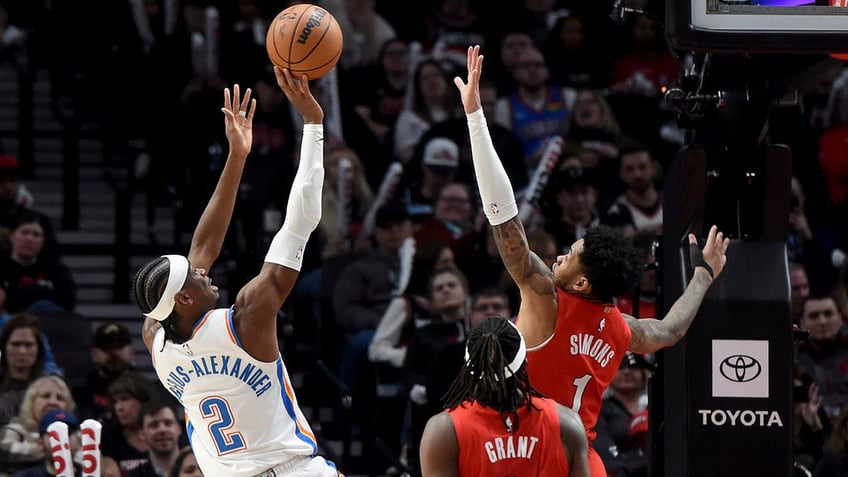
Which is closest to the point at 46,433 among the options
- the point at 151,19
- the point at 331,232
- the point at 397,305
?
the point at 397,305

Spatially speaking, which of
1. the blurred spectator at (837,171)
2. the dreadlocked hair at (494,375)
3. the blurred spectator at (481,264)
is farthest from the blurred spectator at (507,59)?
the dreadlocked hair at (494,375)

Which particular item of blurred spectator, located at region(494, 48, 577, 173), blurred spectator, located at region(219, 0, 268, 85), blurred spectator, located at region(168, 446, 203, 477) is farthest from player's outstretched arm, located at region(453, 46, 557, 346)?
blurred spectator, located at region(219, 0, 268, 85)

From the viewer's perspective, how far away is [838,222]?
11820 millimetres

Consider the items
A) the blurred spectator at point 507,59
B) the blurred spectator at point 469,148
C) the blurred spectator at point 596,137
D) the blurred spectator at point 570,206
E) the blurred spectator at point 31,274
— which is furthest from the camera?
the blurred spectator at point 507,59

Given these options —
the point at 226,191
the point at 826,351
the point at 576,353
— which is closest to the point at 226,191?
the point at 226,191

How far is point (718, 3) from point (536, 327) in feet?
4.84

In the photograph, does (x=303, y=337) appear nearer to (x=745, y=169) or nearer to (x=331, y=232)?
(x=331, y=232)

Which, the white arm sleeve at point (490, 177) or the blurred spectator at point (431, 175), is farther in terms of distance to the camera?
the blurred spectator at point (431, 175)

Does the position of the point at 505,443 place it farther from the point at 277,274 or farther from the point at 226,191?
the point at 226,191

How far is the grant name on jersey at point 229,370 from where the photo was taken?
17.9 ft

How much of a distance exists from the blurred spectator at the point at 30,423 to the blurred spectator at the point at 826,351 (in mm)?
4833

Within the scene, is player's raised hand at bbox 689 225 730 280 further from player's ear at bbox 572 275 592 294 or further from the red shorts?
the red shorts

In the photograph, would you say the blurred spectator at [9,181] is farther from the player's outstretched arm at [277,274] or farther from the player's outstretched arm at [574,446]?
the player's outstretched arm at [574,446]

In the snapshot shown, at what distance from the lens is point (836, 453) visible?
8594 mm
